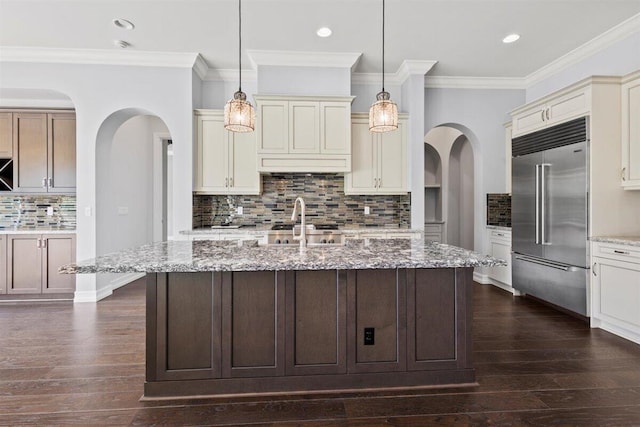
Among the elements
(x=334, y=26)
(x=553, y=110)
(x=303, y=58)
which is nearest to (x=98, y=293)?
(x=303, y=58)

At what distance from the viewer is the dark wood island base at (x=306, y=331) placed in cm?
212

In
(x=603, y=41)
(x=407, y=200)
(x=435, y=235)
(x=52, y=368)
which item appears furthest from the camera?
(x=435, y=235)

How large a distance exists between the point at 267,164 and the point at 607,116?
11.7 ft

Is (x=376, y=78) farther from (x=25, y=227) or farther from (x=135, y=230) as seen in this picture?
(x=25, y=227)

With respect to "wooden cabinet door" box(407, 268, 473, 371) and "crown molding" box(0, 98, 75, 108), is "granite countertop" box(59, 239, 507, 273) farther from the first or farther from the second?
"crown molding" box(0, 98, 75, 108)

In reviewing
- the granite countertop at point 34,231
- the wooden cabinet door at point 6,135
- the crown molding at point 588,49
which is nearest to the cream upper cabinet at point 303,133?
the granite countertop at point 34,231

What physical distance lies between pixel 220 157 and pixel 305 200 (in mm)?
1275

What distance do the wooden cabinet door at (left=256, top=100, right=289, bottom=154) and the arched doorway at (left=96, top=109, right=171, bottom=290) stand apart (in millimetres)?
1473

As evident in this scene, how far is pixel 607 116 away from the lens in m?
3.37

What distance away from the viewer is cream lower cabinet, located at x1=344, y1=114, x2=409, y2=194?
15.4 ft

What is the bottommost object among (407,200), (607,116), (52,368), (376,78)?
(52,368)

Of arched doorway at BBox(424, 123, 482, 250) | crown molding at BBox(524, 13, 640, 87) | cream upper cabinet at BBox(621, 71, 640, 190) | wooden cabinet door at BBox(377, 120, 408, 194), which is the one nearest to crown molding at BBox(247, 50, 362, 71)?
wooden cabinet door at BBox(377, 120, 408, 194)

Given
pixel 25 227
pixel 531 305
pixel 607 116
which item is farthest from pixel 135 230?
pixel 607 116

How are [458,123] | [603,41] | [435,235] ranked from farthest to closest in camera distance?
[435,235] < [458,123] < [603,41]
